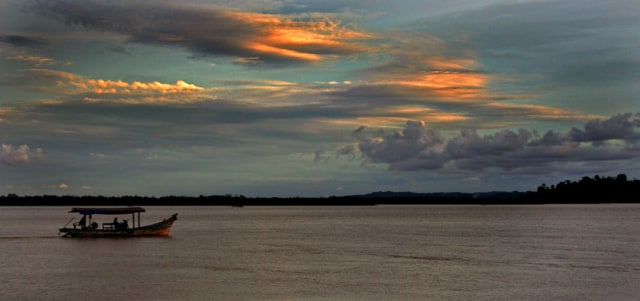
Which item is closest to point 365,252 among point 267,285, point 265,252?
point 265,252

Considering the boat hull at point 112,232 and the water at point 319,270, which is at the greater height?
the boat hull at point 112,232

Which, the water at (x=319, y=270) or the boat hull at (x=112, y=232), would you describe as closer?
the water at (x=319, y=270)

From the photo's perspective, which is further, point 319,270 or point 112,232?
point 112,232

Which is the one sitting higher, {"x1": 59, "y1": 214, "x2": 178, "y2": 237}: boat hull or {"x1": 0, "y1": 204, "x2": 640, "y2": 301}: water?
{"x1": 59, "y1": 214, "x2": 178, "y2": 237}: boat hull

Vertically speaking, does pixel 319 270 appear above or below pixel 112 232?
below

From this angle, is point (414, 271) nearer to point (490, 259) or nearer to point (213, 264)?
point (490, 259)

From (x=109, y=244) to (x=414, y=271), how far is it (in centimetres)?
3249

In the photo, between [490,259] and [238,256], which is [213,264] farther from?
[490,259]

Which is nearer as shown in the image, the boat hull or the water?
the water

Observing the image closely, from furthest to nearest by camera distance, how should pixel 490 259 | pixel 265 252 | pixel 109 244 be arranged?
pixel 109 244 → pixel 265 252 → pixel 490 259

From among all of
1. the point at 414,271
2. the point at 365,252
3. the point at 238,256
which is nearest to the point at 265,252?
the point at 238,256

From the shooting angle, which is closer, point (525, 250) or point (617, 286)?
point (617, 286)

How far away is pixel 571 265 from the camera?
43156mm

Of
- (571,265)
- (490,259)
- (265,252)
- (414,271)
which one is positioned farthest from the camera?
(265,252)
